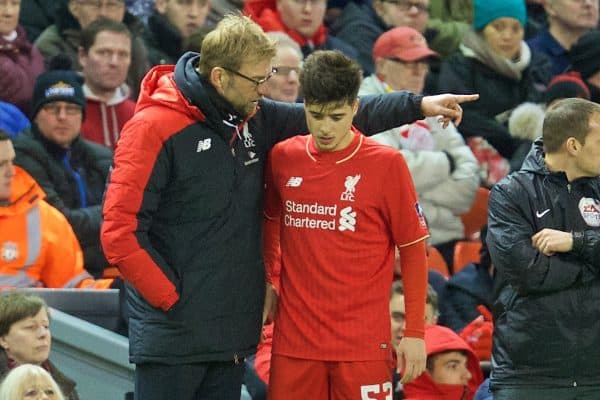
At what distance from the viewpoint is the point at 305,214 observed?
5797 millimetres

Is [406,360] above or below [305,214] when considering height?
below

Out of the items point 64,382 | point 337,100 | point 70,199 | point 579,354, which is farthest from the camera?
point 70,199

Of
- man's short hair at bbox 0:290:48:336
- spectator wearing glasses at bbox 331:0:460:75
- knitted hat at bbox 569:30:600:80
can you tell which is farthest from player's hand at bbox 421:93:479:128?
knitted hat at bbox 569:30:600:80

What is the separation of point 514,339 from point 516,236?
0.41 metres

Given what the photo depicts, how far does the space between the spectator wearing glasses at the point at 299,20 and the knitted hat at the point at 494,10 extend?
1042 mm

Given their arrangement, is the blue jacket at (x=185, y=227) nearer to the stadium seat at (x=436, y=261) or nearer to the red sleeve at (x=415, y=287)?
the red sleeve at (x=415, y=287)

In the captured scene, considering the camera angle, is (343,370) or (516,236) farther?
(516,236)

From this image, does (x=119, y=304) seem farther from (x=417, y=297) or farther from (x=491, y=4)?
(x=491, y=4)

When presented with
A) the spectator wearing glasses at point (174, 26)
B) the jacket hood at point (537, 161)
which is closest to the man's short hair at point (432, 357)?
the jacket hood at point (537, 161)

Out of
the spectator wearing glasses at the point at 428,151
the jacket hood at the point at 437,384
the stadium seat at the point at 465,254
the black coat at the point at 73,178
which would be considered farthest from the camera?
the spectator wearing glasses at the point at 428,151

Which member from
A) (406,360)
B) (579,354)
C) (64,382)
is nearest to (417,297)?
(406,360)

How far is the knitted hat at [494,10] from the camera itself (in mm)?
10898

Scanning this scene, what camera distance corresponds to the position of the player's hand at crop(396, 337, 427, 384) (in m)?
5.77

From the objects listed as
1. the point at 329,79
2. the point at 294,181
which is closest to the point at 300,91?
the point at 294,181
